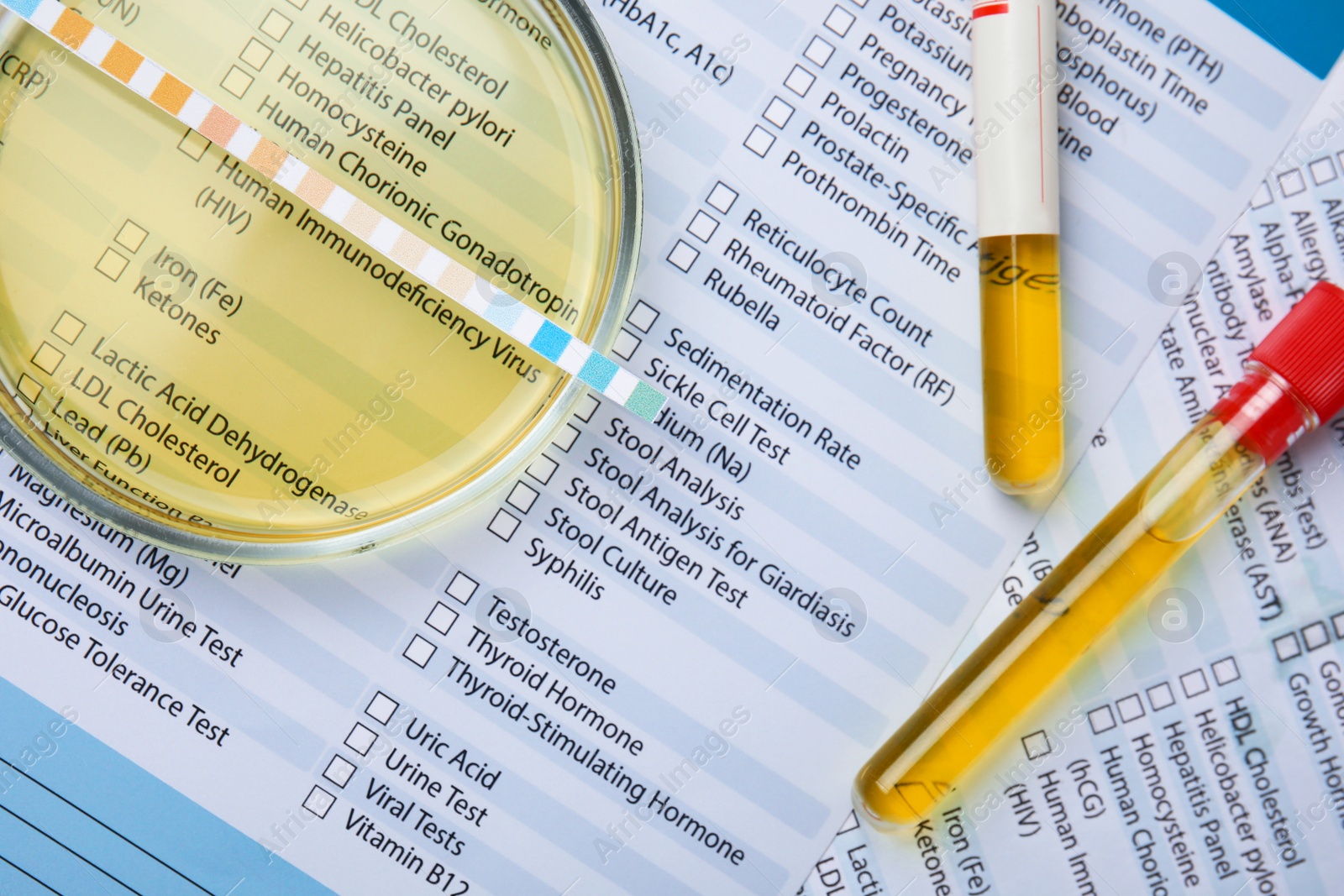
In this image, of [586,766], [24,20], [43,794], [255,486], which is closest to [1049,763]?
[586,766]

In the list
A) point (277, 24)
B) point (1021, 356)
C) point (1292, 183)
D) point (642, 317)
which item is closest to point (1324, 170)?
point (1292, 183)

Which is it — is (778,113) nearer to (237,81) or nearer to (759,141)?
(759,141)

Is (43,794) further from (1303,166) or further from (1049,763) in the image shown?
(1303,166)

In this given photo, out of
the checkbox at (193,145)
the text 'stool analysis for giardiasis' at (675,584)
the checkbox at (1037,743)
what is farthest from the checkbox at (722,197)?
the checkbox at (1037,743)

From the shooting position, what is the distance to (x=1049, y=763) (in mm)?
614

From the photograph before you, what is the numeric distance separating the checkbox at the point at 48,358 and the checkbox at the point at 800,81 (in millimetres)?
512

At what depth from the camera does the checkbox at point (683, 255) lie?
0.61 metres

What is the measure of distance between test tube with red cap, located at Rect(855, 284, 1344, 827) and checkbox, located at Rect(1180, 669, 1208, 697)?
0.08 metres

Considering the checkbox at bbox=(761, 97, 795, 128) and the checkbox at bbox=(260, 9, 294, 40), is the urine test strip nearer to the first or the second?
the checkbox at bbox=(260, 9, 294, 40)

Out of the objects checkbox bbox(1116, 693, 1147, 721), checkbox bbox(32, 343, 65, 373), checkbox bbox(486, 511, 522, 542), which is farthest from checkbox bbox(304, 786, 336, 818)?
checkbox bbox(1116, 693, 1147, 721)

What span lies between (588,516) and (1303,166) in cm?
56

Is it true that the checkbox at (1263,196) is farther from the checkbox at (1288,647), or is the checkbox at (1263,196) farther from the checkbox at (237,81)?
the checkbox at (237,81)

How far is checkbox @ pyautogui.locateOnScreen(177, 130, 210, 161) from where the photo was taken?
544 mm

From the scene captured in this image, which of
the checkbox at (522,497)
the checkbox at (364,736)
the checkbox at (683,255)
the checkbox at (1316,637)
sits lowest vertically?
the checkbox at (364,736)
